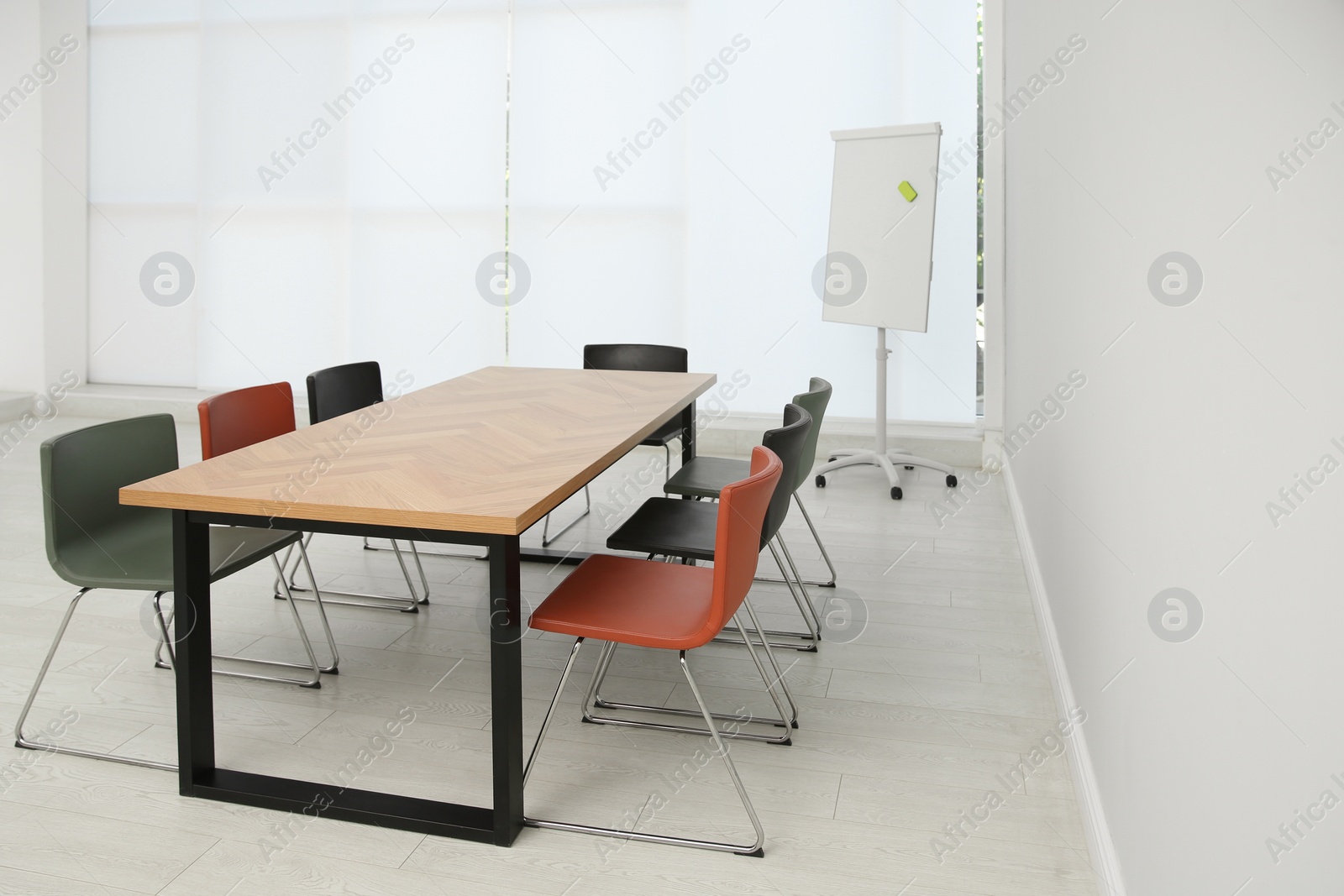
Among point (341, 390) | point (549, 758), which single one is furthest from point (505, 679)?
point (341, 390)

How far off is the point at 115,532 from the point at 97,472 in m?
0.19

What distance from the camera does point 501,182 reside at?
6.99 meters

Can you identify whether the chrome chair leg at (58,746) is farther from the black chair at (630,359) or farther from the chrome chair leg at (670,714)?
the black chair at (630,359)

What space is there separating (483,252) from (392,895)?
219 inches

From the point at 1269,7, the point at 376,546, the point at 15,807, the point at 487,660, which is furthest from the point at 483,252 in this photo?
the point at 1269,7

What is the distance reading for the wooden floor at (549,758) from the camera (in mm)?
2094

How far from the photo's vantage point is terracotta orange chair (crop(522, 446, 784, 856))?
7.01 feet

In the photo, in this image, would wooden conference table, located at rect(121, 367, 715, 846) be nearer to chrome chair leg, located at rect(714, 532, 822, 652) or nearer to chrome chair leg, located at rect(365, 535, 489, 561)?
chrome chair leg, located at rect(714, 532, 822, 652)

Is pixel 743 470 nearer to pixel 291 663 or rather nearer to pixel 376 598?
pixel 376 598

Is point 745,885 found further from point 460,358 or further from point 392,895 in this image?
point 460,358

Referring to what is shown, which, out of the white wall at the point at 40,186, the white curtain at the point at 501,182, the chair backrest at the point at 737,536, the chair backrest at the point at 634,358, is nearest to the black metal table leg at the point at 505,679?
the chair backrest at the point at 737,536

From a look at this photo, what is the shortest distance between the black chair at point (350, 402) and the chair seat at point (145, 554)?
0.65 m

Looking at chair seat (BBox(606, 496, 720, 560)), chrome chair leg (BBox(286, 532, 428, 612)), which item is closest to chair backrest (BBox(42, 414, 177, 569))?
chrome chair leg (BBox(286, 532, 428, 612))

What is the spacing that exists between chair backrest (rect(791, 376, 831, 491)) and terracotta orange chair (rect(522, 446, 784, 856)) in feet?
2.36
